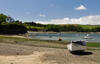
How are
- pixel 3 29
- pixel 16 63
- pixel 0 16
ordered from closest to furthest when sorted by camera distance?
pixel 16 63 < pixel 3 29 < pixel 0 16

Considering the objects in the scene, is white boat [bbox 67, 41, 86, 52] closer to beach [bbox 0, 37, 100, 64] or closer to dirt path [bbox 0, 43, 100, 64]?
beach [bbox 0, 37, 100, 64]

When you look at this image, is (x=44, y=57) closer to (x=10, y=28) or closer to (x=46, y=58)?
(x=46, y=58)

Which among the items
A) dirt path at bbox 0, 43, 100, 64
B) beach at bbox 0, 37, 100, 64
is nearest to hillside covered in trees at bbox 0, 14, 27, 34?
beach at bbox 0, 37, 100, 64

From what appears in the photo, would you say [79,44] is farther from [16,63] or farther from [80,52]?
[16,63]

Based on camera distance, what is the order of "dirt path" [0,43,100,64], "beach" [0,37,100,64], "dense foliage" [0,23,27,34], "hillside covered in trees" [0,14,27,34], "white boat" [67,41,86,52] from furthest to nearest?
1. "hillside covered in trees" [0,14,27,34]
2. "dense foliage" [0,23,27,34]
3. "white boat" [67,41,86,52]
4. "beach" [0,37,100,64]
5. "dirt path" [0,43,100,64]

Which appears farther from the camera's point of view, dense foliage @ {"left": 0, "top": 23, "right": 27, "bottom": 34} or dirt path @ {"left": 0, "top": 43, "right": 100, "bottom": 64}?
dense foliage @ {"left": 0, "top": 23, "right": 27, "bottom": 34}

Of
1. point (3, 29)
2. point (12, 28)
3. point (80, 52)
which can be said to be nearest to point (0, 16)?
point (12, 28)

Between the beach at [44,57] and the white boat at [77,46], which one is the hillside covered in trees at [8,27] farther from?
the white boat at [77,46]

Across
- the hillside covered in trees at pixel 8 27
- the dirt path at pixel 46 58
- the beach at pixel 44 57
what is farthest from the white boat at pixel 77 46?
the hillside covered in trees at pixel 8 27

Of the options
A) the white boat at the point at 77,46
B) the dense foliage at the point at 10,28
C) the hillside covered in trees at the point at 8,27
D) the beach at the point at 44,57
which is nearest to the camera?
the beach at the point at 44,57

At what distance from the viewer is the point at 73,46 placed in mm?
25703

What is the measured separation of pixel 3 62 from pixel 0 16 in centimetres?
10928

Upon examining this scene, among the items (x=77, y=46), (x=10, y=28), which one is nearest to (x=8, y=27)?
(x=10, y=28)

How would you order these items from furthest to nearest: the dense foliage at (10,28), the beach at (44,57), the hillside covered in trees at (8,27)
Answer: the hillside covered in trees at (8,27)
the dense foliage at (10,28)
the beach at (44,57)
